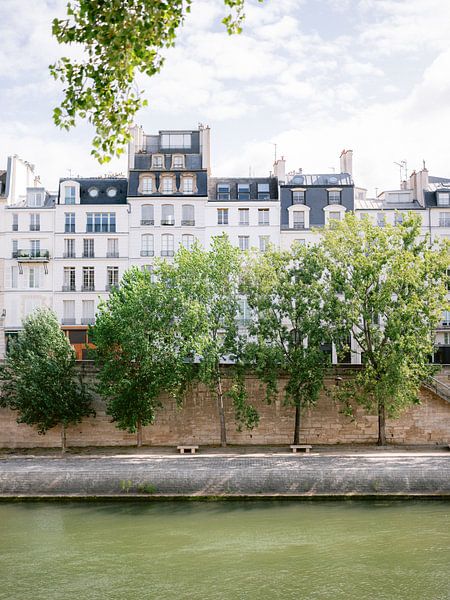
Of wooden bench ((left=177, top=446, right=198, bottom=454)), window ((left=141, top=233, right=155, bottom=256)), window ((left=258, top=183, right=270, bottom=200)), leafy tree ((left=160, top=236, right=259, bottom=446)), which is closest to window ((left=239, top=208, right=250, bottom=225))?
window ((left=258, top=183, right=270, bottom=200))

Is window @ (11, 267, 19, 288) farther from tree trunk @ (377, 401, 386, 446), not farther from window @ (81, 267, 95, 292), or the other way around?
tree trunk @ (377, 401, 386, 446)

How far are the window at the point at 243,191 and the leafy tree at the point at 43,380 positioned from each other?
14.7 meters

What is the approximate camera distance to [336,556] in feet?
62.8

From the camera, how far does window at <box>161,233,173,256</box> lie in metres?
41.8

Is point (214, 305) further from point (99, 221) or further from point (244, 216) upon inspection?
point (99, 221)

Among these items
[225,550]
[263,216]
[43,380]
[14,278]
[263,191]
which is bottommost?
[225,550]

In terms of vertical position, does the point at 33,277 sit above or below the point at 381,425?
above

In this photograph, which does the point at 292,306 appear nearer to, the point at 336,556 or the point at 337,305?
the point at 337,305

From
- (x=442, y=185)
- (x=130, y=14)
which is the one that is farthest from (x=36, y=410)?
(x=442, y=185)

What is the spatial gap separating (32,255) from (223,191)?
11.8 metres

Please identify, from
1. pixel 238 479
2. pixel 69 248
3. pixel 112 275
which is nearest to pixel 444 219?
pixel 112 275

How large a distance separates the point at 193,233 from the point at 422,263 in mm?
15173

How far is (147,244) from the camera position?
4194 centimetres

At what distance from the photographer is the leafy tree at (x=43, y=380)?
1228 inches
